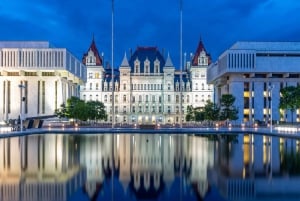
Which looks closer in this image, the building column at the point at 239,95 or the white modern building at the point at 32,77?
the white modern building at the point at 32,77

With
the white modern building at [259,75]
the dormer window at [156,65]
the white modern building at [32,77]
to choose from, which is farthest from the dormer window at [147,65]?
the white modern building at [32,77]

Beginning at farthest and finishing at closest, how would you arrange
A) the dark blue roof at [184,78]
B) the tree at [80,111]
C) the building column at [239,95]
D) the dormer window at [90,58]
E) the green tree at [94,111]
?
the dormer window at [90,58], the dark blue roof at [184,78], the building column at [239,95], the green tree at [94,111], the tree at [80,111]

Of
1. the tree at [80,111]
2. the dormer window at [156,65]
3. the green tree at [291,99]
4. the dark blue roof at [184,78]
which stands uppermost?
Result: the dormer window at [156,65]

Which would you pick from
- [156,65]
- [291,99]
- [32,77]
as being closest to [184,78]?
[156,65]

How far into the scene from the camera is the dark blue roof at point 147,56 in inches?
4237

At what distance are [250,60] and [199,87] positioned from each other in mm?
28739

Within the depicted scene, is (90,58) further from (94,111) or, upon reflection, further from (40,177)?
(40,177)

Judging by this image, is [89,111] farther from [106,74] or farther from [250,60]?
[106,74]

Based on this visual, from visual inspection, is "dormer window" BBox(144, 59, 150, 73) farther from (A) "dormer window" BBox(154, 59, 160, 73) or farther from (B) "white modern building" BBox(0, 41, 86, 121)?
(B) "white modern building" BBox(0, 41, 86, 121)

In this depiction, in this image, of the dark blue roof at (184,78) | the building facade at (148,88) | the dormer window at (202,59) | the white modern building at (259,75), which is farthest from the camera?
the dark blue roof at (184,78)

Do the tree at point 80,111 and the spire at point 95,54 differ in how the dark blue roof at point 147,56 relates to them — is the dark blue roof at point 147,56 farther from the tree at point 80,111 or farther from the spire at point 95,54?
the tree at point 80,111

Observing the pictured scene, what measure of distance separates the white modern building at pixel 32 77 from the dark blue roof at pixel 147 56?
29.2 m

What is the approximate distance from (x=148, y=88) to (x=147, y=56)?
27.2 ft

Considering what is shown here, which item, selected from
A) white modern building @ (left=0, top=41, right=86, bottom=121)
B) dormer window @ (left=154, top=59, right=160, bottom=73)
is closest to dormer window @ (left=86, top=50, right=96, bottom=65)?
dormer window @ (left=154, top=59, right=160, bottom=73)
